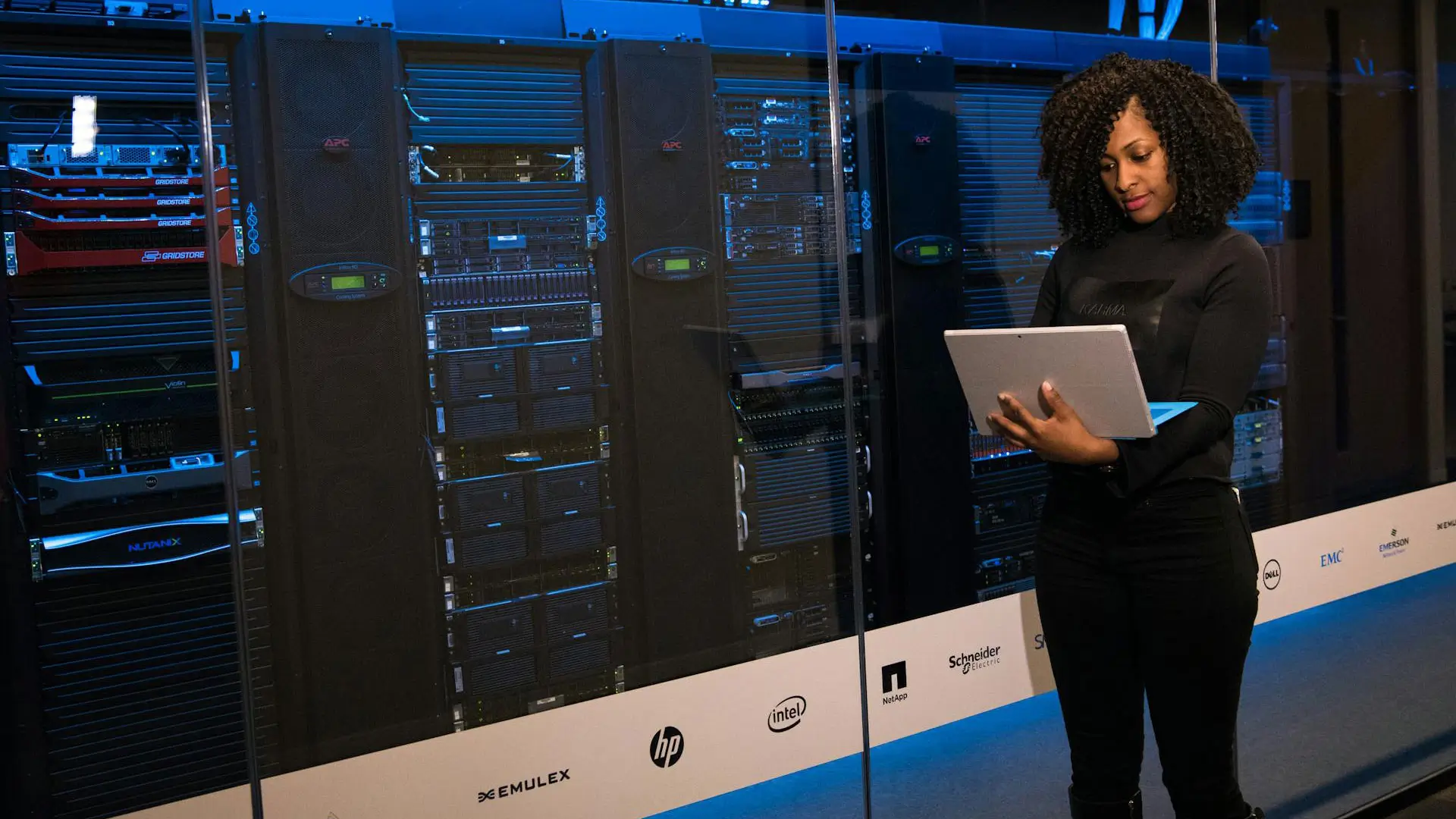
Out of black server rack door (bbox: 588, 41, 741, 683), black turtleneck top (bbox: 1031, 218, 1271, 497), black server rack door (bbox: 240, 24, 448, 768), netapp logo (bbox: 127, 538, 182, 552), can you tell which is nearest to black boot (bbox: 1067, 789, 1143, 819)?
black turtleneck top (bbox: 1031, 218, 1271, 497)

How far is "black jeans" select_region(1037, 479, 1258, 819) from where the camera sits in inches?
58.7

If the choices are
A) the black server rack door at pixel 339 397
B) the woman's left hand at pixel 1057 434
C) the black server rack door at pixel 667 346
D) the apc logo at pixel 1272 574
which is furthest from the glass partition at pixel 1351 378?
the black server rack door at pixel 339 397

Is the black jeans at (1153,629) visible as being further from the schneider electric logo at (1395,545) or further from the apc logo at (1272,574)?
the schneider electric logo at (1395,545)

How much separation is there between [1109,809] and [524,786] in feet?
3.27

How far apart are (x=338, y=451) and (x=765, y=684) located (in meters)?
0.96

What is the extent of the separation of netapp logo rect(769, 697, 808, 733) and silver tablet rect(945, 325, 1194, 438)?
941mm

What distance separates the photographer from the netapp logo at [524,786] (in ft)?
6.22

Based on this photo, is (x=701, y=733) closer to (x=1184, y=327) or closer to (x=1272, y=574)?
(x=1184, y=327)

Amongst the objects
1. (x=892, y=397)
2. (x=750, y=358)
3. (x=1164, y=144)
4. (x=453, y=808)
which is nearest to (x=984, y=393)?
(x=1164, y=144)

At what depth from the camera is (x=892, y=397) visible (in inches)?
100

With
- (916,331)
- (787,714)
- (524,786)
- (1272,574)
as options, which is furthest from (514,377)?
(1272,574)

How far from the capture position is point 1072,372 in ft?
4.62

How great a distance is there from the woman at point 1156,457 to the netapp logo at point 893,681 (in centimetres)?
74

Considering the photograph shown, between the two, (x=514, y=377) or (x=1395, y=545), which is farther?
(x=1395, y=545)
